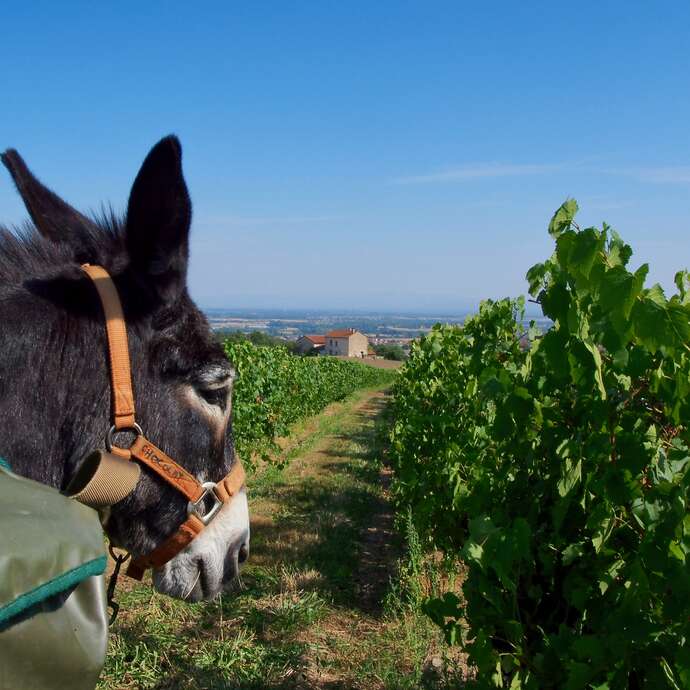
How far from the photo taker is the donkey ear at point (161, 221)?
184cm

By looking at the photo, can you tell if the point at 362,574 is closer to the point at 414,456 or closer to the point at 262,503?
the point at 414,456

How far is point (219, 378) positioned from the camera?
7.38 feet

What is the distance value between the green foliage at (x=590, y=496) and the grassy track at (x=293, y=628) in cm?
171

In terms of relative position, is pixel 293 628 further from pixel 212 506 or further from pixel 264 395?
pixel 264 395

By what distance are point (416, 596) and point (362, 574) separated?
57.5 inches

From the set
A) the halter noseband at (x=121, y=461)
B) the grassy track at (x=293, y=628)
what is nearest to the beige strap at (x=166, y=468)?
the halter noseband at (x=121, y=461)

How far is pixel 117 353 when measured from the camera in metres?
1.94

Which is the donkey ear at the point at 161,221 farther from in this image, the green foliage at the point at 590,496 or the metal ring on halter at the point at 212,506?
the green foliage at the point at 590,496

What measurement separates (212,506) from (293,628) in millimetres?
3230

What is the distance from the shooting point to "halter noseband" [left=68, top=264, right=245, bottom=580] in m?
1.85

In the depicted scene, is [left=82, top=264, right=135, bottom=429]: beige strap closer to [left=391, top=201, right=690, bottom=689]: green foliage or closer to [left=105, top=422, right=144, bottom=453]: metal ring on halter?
[left=105, top=422, right=144, bottom=453]: metal ring on halter

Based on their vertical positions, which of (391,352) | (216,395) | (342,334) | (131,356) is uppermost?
(131,356)

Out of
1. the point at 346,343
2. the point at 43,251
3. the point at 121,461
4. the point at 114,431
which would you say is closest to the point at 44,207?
the point at 43,251

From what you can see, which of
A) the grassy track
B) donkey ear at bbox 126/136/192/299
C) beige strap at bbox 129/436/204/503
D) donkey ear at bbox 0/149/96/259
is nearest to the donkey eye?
beige strap at bbox 129/436/204/503
